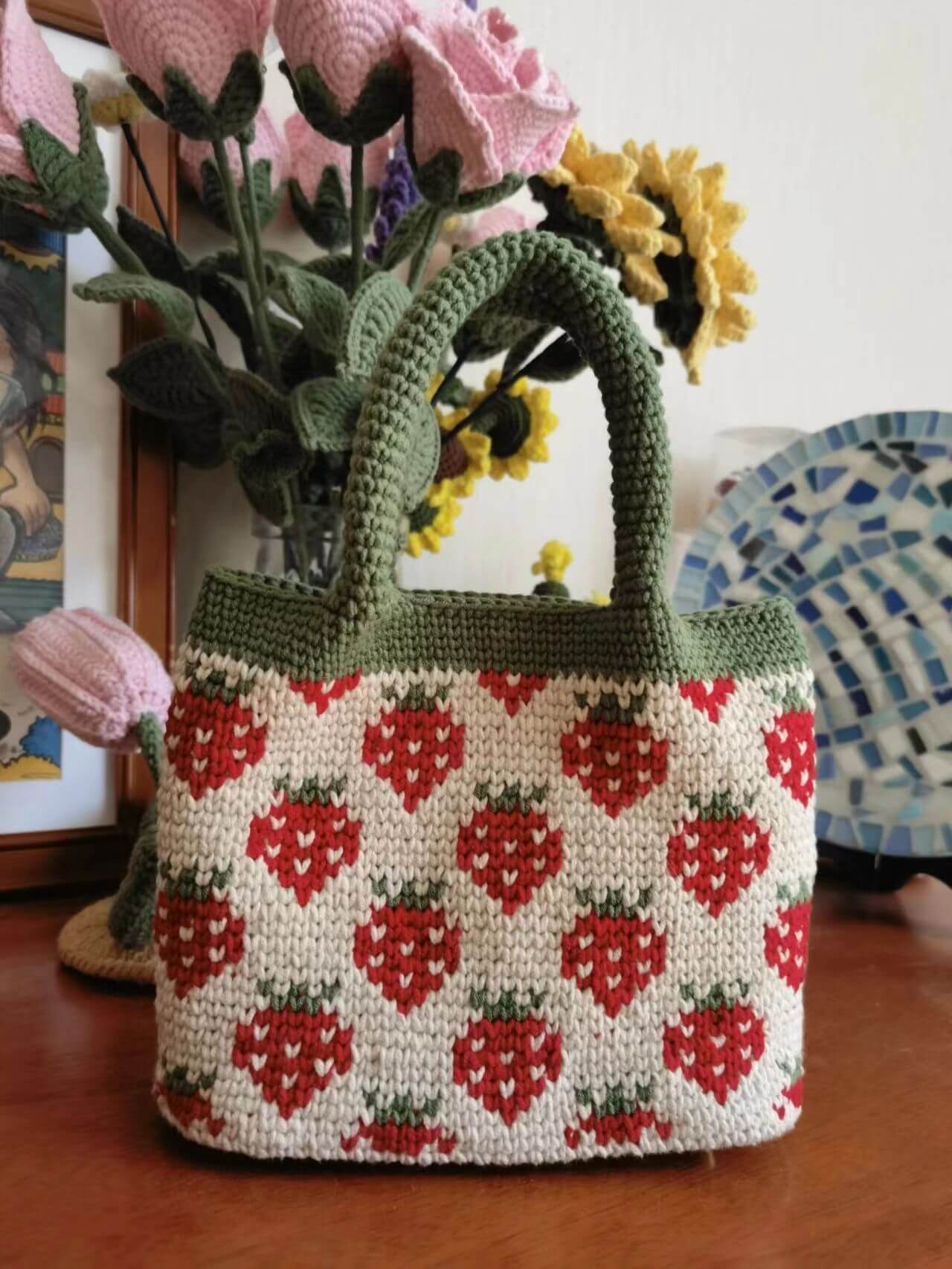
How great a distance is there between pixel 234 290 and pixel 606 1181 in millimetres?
493

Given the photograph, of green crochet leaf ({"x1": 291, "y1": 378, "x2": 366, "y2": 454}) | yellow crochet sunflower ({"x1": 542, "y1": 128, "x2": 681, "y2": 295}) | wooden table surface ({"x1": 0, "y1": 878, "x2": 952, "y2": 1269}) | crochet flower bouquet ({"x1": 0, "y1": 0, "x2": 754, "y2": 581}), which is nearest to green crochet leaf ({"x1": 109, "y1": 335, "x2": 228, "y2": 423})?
crochet flower bouquet ({"x1": 0, "y1": 0, "x2": 754, "y2": 581})

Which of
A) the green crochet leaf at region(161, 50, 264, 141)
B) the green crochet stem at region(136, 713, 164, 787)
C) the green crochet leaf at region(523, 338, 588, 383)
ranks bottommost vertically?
the green crochet stem at region(136, 713, 164, 787)

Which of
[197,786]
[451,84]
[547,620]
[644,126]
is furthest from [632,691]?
[644,126]

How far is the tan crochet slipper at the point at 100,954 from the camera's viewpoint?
19.9 inches

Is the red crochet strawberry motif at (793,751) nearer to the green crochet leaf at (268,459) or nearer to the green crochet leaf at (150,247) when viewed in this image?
the green crochet leaf at (268,459)

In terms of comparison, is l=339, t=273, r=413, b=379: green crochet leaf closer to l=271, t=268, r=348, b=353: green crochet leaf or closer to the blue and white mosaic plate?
l=271, t=268, r=348, b=353: green crochet leaf

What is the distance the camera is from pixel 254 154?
0.60 meters

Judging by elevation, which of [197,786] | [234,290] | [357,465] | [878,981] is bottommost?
[878,981]

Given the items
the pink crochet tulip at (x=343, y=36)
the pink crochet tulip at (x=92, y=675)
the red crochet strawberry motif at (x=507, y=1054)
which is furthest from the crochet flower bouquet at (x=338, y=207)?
the red crochet strawberry motif at (x=507, y=1054)

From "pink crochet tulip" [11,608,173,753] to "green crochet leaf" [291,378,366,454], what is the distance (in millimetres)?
149

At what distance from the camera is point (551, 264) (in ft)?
1.26

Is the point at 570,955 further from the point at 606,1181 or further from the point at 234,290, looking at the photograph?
the point at 234,290

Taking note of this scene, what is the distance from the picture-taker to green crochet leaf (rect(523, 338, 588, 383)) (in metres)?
0.57

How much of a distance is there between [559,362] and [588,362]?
182 mm
